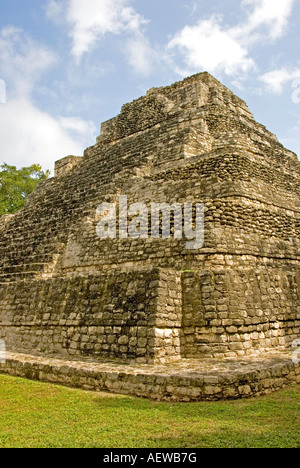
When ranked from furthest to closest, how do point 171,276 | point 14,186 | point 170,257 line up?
1. point 14,186
2. point 170,257
3. point 171,276

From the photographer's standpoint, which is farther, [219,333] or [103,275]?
[103,275]

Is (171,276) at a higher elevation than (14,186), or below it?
below

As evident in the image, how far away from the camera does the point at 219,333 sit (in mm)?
7215

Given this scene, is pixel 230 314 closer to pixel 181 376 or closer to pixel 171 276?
pixel 171 276

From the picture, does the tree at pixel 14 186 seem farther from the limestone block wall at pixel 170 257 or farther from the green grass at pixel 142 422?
the green grass at pixel 142 422

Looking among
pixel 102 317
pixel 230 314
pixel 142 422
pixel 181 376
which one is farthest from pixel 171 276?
pixel 142 422

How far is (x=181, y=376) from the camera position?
18.3ft

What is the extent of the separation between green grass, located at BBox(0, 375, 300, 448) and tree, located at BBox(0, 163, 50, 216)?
74.0 ft

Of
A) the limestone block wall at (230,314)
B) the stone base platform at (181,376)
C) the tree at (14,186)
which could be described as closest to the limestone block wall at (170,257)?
the limestone block wall at (230,314)

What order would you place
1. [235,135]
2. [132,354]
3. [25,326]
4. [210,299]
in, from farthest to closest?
[235,135]
[25,326]
[210,299]
[132,354]

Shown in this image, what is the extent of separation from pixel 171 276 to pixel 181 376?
2.36 m

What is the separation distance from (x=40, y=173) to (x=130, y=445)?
2904 cm
